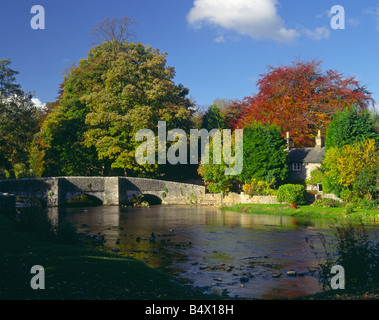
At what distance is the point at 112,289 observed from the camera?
1303cm

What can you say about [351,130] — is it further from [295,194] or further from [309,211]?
[309,211]

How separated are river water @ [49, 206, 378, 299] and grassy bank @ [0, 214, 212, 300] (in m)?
2.16

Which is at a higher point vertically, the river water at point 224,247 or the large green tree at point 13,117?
the large green tree at point 13,117

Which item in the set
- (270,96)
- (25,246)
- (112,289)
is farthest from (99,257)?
(270,96)

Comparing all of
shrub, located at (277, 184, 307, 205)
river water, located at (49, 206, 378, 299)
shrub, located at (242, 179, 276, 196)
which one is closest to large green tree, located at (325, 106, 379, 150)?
shrub, located at (277, 184, 307, 205)

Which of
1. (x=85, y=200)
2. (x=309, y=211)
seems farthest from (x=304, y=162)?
(x=85, y=200)

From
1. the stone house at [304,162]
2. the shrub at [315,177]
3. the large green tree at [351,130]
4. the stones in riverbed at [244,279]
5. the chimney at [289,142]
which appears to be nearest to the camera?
the stones in riverbed at [244,279]

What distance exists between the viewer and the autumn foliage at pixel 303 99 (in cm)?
6494

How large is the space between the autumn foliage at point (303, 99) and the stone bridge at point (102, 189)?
16092mm

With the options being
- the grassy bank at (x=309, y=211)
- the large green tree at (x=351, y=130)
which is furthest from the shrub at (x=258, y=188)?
the large green tree at (x=351, y=130)

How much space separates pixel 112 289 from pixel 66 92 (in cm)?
5649

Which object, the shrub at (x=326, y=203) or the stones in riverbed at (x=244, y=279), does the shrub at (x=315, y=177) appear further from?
the stones in riverbed at (x=244, y=279)

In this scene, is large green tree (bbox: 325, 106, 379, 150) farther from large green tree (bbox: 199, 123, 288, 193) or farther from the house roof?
large green tree (bbox: 199, 123, 288, 193)

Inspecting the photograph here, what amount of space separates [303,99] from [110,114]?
30.2 meters
